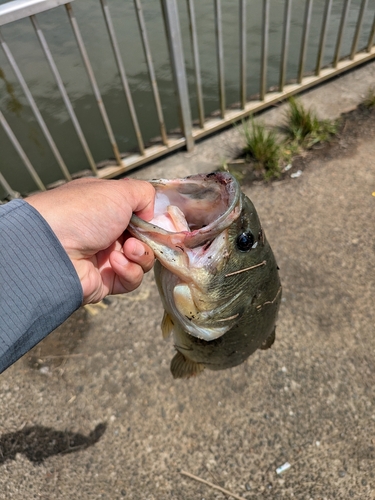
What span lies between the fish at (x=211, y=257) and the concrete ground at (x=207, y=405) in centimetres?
113

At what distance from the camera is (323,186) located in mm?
3980

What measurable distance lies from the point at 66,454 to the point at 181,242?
1.98 metres

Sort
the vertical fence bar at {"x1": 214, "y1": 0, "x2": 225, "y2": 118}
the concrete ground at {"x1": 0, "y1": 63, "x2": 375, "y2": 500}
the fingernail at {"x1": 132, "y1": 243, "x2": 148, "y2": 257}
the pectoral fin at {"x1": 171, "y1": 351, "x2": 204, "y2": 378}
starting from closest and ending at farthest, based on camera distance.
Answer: the fingernail at {"x1": 132, "y1": 243, "x2": 148, "y2": 257}
the pectoral fin at {"x1": 171, "y1": 351, "x2": 204, "y2": 378}
the concrete ground at {"x1": 0, "y1": 63, "x2": 375, "y2": 500}
the vertical fence bar at {"x1": 214, "y1": 0, "x2": 225, "y2": 118}

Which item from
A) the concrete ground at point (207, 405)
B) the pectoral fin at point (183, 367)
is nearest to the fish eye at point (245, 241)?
the pectoral fin at point (183, 367)

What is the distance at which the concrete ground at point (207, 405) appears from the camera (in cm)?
243

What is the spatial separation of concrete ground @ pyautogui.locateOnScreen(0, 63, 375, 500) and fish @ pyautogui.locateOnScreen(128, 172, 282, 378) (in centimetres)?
113

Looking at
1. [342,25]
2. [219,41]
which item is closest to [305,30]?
[342,25]

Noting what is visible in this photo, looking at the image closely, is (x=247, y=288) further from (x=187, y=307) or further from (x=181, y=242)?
(x=181, y=242)

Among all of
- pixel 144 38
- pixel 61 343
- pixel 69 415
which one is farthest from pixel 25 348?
pixel 144 38

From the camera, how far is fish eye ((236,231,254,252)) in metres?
1.50

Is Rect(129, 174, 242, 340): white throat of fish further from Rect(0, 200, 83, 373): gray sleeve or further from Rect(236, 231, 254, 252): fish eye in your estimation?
Rect(0, 200, 83, 373): gray sleeve

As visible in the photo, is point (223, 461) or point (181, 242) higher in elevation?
point (181, 242)

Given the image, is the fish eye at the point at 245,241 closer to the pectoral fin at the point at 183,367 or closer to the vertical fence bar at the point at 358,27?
the pectoral fin at the point at 183,367

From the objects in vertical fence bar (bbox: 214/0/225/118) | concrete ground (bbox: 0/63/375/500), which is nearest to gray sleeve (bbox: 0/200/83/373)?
concrete ground (bbox: 0/63/375/500)
